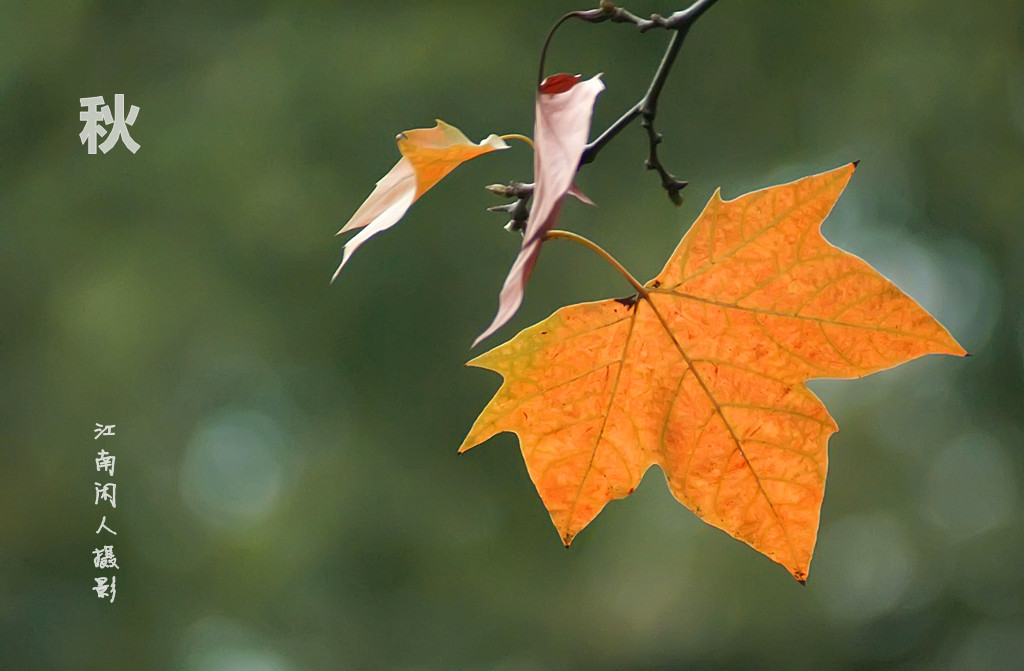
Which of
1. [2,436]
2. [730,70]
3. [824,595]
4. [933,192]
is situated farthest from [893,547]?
[2,436]

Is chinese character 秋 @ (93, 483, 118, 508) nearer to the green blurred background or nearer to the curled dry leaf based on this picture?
the green blurred background

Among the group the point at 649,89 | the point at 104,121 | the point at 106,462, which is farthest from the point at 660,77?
the point at 104,121

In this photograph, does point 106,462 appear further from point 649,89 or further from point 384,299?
point 649,89

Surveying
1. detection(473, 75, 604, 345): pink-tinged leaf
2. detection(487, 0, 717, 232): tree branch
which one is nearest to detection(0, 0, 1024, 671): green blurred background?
detection(487, 0, 717, 232): tree branch

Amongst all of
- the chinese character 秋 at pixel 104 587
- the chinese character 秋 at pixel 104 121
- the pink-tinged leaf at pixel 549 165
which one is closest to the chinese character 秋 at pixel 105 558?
the chinese character 秋 at pixel 104 587

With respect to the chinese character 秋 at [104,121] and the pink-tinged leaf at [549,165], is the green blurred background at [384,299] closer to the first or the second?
the chinese character 秋 at [104,121]
